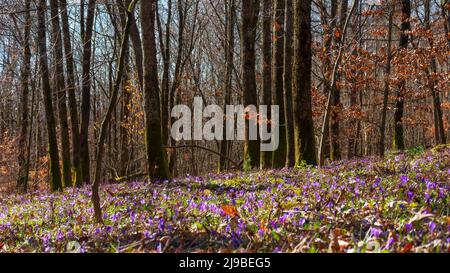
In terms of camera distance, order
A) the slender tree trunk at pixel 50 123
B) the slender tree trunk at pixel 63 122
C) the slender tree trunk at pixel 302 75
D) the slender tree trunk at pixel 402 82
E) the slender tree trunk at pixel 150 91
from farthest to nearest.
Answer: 1. the slender tree trunk at pixel 402 82
2. the slender tree trunk at pixel 63 122
3. the slender tree trunk at pixel 50 123
4. the slender tree trunk at pixel 302 75
5. the slender tree trunk at pixel 150 91

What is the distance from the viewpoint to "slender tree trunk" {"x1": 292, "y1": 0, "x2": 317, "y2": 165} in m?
12.1

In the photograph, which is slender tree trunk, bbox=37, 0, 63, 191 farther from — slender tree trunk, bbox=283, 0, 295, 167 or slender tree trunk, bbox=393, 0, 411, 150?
slender tree trunk, bbox=393, 0, 411, 150

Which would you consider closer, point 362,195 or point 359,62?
point 362,195

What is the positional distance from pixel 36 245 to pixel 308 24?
29.9 feet

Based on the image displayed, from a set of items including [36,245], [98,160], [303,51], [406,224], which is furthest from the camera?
[303,51]

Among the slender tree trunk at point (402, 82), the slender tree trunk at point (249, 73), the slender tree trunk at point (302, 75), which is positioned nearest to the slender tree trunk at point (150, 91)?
the slender tree trunk at point (302, 75)

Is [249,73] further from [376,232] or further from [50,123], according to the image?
[376,232]

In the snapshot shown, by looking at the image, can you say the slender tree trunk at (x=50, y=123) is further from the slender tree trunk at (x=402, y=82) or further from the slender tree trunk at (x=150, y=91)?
the slender tree trunk at (x=402, y=82)

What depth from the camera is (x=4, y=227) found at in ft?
24.9

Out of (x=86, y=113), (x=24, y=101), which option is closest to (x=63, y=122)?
(x=86, y=113)

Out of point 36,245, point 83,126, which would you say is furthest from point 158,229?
point 83,126

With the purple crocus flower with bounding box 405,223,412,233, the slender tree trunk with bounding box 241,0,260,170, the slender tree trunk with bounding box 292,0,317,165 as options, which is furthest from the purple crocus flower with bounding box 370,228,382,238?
the slender tree trunk with bounding box 241,0,260,170

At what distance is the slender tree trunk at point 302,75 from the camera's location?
476 inches
